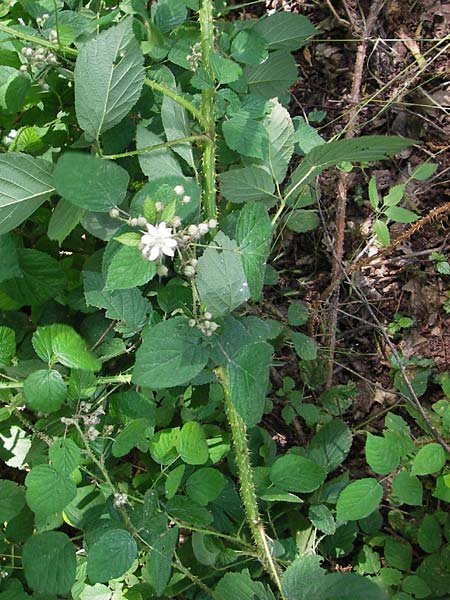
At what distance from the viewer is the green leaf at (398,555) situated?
2.07 meters

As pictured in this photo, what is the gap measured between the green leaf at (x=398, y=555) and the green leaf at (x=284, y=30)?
1.73 metres

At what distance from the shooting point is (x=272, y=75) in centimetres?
173

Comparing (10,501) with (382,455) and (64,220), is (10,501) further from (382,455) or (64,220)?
(382,455)

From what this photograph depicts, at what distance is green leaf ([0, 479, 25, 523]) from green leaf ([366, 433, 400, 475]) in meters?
1.03

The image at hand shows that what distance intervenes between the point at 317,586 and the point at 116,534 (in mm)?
528

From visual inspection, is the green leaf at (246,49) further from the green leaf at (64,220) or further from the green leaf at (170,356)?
the green leaf at (170,356)

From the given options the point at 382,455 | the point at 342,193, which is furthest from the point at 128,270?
the point at 342,193

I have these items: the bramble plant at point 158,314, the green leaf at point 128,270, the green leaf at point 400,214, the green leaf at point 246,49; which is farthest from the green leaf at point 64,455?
the green leaf at point 400,214

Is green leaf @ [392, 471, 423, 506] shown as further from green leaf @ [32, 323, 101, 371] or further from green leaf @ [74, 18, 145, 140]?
green leaf @ [74, 18, 145, 140]

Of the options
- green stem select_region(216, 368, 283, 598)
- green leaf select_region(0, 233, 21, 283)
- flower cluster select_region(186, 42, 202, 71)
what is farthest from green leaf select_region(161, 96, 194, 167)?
green stem select_region(216, 368, 283, 598)

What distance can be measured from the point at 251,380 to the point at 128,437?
1.40 feet

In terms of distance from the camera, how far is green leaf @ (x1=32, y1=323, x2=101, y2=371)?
150 centimetres

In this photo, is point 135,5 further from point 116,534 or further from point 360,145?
point 116,534

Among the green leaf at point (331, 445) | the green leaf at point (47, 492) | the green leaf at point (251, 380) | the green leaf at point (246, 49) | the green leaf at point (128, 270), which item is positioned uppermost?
the green leaf at point (246, 49)
